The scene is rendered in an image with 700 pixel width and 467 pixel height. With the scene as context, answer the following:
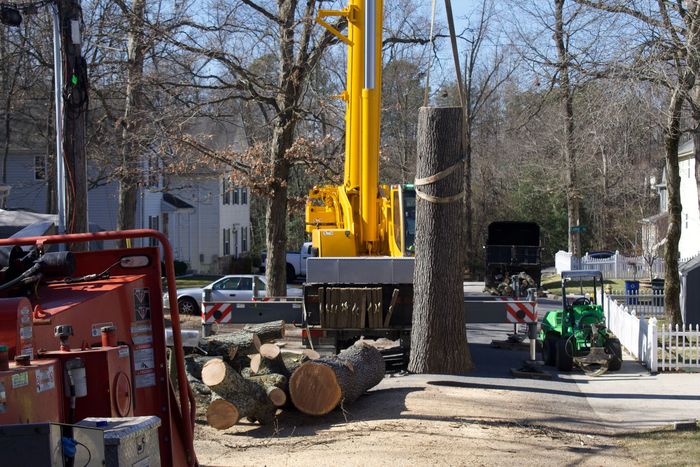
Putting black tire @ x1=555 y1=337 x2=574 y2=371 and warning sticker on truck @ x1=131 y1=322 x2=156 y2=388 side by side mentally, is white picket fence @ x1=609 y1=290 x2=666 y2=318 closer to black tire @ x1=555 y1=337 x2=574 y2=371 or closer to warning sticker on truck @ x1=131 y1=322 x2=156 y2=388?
black tire @ x1=555 y1=337 x2=574 y2=371

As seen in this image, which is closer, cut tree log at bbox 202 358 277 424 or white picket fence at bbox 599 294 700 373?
cut tree log at bbox 202 358 277 424

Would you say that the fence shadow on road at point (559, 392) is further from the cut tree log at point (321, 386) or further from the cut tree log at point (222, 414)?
the cut tree log at point (222, 414)

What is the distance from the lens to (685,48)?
15.4 metres

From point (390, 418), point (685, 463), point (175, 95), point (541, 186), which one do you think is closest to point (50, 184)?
point (175, 95)

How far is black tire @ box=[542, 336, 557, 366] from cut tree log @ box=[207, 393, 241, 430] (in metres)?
7.49

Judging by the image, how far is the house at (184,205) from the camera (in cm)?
3647

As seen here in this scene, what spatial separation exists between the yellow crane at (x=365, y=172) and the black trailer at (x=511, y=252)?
1711 centimetres

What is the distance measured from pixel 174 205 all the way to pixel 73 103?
32.2 metres

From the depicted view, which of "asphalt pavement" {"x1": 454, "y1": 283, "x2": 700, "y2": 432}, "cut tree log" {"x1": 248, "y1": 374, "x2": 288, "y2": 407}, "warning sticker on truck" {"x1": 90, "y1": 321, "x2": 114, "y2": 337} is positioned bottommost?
"asphalt pavement" {"x1": 454, "y1": 283, "x2": 700, "y2": 432}

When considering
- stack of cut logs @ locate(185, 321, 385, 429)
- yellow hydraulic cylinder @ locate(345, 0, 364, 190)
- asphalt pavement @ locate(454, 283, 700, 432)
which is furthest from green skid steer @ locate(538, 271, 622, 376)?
stack of cut logs @ locate(185, 321, 385, 429)

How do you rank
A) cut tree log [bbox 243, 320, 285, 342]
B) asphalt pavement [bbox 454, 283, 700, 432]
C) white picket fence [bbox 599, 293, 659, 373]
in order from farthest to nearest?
A: white picket fence [bbox 599, 293, 659, 373] < cut tree log [bbox 243, 320, 285, 342] < asphalt pavement [bbox 454, 283, 700, 432]

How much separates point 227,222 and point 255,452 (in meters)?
43.0

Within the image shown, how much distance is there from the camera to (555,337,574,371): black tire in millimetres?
15344

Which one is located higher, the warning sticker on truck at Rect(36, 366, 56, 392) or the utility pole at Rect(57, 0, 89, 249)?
the utility pole at Rect(57, 0, 89, 249)
